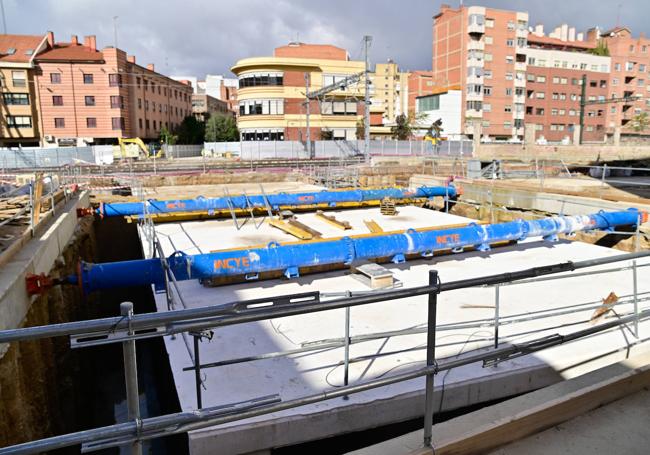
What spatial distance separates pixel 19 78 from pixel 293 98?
102 ft

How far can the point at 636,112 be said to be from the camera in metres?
88.6

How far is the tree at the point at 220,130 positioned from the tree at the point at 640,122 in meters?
62.6

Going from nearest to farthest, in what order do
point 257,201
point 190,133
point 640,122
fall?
point 257,201 < point 190,133 < point 640,122

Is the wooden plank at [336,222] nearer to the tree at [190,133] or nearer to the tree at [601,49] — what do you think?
the tree at [190,133]

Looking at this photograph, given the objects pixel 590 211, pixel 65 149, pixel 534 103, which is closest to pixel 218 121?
pixel 65 149

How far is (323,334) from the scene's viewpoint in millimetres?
7195

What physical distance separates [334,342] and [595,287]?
6102 millimetres

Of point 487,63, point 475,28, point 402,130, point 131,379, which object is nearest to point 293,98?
point 402,130

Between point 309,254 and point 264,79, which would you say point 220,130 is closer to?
point 264,79

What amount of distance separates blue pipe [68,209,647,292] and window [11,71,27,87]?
58409 millimetres

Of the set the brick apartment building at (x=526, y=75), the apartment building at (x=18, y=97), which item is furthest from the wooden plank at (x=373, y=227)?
the brick apartment building at (x=526, y=75)

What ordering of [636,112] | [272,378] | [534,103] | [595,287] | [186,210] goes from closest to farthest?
1. [272,378]
2. [595,287]
3. [186,210]
4. [534,103]
5. [636,112]

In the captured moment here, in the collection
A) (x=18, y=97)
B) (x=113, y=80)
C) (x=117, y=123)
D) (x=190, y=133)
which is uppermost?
(x=113, y=80)

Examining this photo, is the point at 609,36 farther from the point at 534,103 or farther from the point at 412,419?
the point at 412,419
